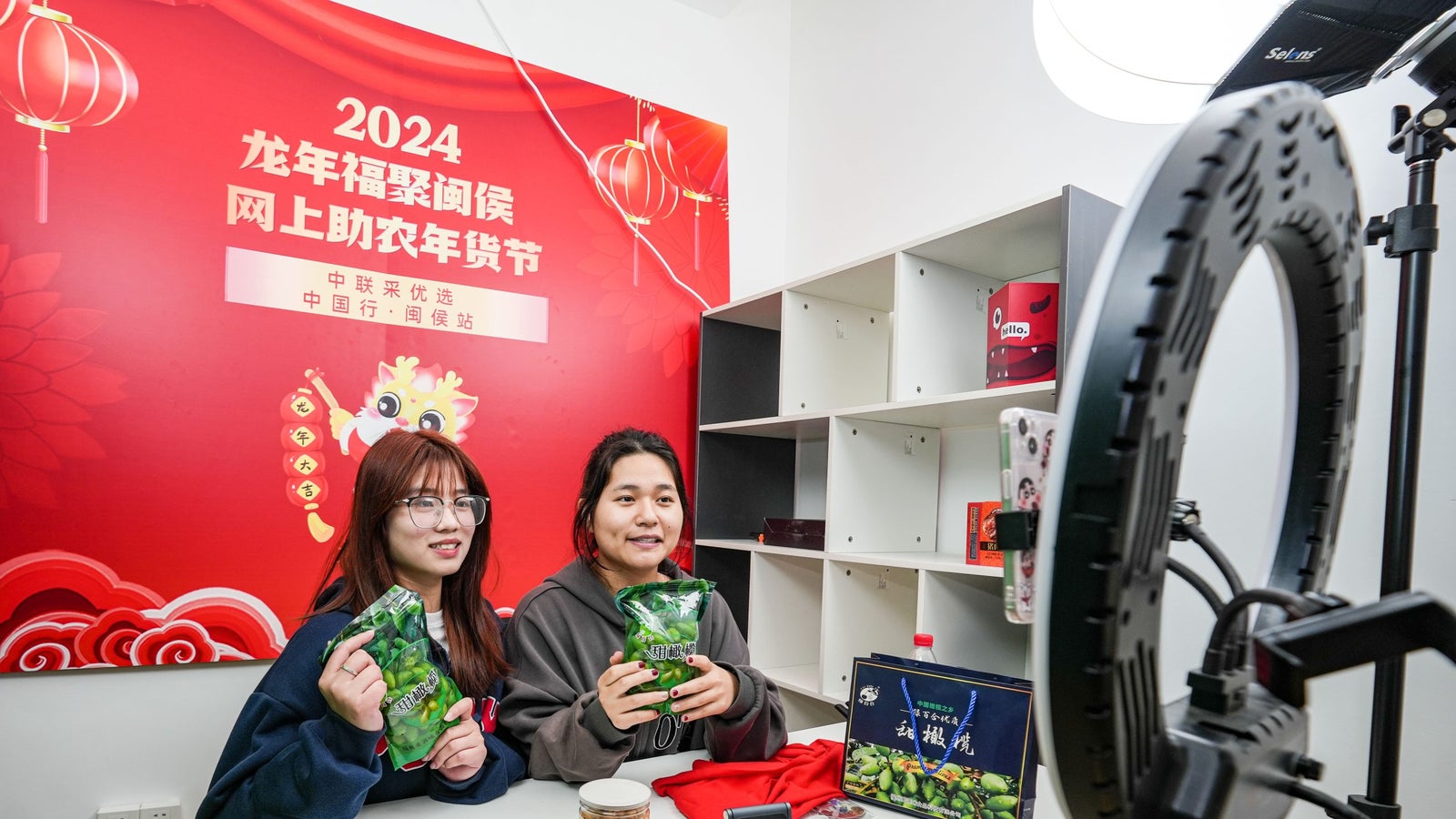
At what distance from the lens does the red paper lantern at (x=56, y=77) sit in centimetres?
197

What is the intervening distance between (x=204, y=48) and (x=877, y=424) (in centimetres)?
206

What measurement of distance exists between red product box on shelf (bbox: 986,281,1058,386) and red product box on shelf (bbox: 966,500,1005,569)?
0.29 m

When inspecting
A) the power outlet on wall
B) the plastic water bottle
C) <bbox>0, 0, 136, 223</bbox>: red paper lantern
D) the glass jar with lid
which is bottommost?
the power outlet on wall

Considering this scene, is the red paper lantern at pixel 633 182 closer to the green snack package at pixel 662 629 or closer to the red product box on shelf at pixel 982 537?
the red product box on shelf at pixel 982 537

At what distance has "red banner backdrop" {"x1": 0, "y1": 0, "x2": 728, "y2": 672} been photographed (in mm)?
1970

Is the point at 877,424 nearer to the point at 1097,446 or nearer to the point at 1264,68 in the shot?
the point at 1264,68

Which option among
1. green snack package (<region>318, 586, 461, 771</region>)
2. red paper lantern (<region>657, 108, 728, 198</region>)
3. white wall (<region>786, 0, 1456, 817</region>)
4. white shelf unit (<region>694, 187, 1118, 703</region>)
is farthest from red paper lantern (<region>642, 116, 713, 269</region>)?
green snack package (<region>318, 586, 461, 771</region>)

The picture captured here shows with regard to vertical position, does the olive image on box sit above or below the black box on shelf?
below

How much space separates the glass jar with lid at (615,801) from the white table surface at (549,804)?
16 cm

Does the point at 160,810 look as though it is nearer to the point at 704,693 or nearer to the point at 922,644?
the point at 704,693

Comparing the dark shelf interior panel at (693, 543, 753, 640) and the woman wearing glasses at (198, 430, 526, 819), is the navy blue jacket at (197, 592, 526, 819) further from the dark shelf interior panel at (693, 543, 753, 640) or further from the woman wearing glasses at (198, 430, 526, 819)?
the dark shelf interior panel at (693, 543, 753, 640)

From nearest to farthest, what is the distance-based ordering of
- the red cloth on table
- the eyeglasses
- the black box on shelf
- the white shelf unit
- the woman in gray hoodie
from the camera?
the red cloth on table < the woman in gray hoodie < the eyeglasses < the white shelf unit < the black box on shelf

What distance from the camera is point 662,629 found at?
1272mm

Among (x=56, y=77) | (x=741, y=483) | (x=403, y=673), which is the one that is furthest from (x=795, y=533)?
(x=56, y=77)
